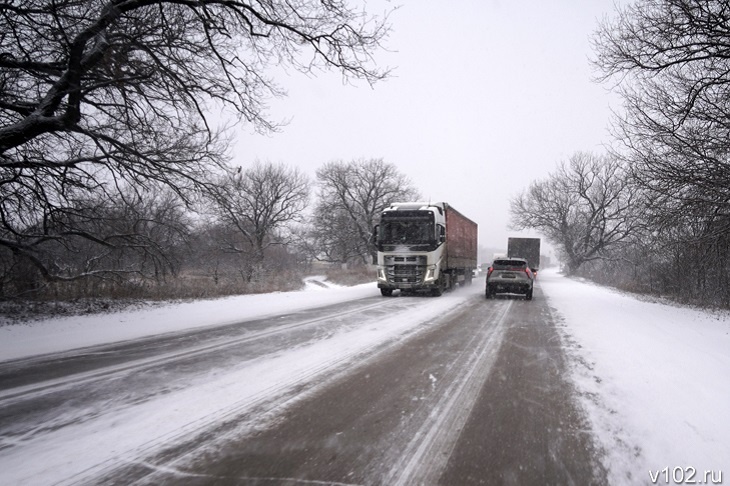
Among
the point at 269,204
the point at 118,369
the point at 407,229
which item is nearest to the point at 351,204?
the point at 269,204

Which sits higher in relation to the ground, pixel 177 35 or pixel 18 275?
pixel 177 35

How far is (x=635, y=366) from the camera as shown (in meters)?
5.20

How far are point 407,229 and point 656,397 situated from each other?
1186 cm

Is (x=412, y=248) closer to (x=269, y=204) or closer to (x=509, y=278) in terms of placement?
(x=509, y=278)

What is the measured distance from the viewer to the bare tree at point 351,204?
3997 cm

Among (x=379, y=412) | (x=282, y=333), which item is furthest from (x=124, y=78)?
(x=379, y=412)

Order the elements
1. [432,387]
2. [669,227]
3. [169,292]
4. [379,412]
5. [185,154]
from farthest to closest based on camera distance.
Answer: [169,292] → [669,227] → [185,154] → [432,387] → [379,412]

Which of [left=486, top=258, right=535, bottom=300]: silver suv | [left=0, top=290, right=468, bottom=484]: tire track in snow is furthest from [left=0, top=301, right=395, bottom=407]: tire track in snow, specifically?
[left=486, top=258, right=535, bottom=300]: silver suv

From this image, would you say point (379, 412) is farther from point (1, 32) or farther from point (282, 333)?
point (1, 32)

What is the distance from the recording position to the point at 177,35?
7.43 m

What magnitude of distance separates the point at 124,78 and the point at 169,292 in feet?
25.5

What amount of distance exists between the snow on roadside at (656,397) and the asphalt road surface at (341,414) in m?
0.27

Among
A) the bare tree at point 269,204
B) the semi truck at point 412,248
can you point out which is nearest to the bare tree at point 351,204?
the bare tree at point 269,204

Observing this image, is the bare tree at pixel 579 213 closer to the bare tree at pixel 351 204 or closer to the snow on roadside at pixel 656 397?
the bare tree at pixel 351 204
